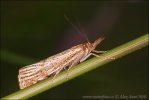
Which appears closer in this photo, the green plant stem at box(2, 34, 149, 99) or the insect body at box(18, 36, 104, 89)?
the green plant stem at box(2, 34, 149, 99)

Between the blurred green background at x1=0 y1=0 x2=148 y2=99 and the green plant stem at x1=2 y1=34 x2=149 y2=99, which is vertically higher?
the blurred green background at x1=0 y1=0 x2=148 y2=99

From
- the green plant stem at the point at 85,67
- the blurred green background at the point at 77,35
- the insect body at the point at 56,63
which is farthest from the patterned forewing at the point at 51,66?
the blurred green background at the point at 77,35

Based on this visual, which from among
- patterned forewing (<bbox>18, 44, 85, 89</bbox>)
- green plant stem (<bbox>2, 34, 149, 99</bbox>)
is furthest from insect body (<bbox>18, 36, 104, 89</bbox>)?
green plant stem (<bbox>2, 34, 149, 99</bbox>)

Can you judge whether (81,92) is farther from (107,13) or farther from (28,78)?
(28,78)

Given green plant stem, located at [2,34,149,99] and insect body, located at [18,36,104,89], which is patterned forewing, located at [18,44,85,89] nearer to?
insect body, located at [18,36,104,89]

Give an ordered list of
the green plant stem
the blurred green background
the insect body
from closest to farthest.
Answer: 1. the green plant stem
2. the insect body
3. the blurred green background

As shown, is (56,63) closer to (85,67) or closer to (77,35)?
(85,67)

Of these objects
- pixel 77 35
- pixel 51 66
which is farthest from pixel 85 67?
pixel 77 35
